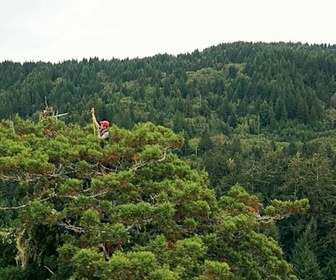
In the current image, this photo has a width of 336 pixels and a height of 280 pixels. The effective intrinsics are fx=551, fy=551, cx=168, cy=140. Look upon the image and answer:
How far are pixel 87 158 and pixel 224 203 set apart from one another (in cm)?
475

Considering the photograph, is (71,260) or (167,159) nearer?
(71,260)

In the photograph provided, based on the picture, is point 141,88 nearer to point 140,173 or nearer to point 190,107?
point 190,107

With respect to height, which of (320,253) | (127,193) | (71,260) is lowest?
(320,253)

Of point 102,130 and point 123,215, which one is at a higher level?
point 102,130

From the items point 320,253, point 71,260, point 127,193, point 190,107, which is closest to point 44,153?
point 127,193

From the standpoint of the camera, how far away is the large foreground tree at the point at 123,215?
521 inches

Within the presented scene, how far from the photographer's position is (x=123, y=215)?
13.5m

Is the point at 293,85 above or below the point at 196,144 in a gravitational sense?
above

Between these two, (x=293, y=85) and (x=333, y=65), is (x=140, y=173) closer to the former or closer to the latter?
(x=293, y=85)

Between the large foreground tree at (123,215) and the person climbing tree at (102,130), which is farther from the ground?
the person climbing tree at (102,130)

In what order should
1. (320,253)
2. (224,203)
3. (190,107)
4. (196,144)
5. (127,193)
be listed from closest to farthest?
(127,193) → (224,203) → (320,253) → (196,144) → (190,107)

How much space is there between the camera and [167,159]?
669 inches

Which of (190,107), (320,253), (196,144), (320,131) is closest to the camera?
(320,253)

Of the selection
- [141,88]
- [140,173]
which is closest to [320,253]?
[140,173]
